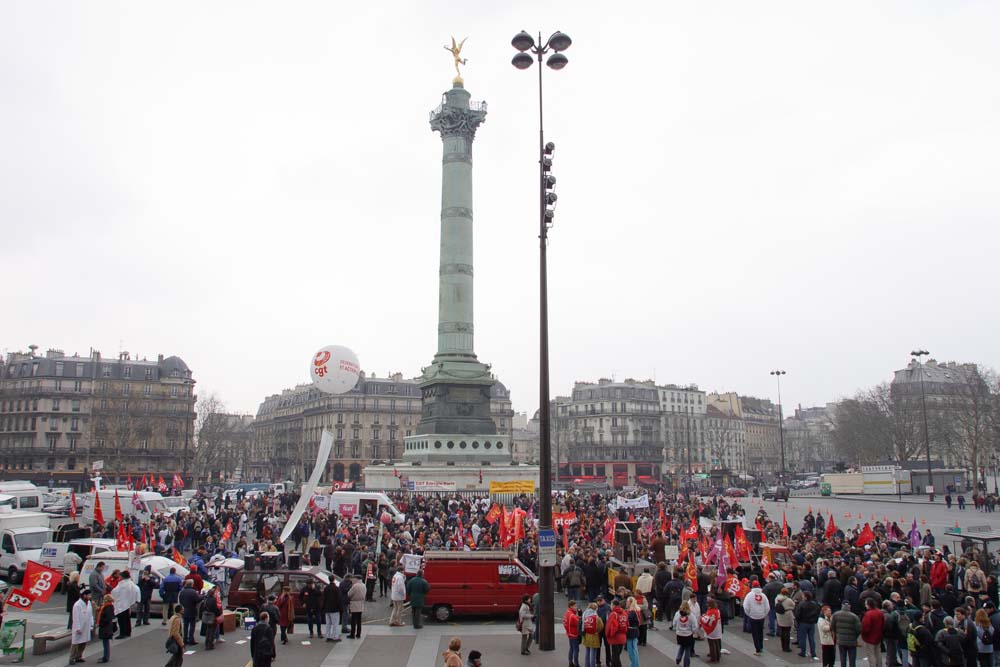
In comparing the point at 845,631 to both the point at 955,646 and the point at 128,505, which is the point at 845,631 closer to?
the point at 955,646

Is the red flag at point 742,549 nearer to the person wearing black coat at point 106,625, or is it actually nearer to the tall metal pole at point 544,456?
the tall metal pole at point 544,456

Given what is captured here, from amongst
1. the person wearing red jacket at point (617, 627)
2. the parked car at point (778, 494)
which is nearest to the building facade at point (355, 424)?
the parked car at point (778, 494)

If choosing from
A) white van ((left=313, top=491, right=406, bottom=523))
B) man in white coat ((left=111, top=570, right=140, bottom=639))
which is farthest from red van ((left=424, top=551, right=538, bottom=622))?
white van ((left=313, top=491, right=406, bottom=523))

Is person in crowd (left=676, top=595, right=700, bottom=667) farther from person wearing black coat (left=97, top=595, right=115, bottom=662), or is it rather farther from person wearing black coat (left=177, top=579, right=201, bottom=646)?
person wearing black coat (left=97, top=595, right=115, bottom=662)

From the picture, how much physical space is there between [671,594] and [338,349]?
15.7 m

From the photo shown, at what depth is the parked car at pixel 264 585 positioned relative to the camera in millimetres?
17391

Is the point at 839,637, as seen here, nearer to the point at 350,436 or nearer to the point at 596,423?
the point at 350,436

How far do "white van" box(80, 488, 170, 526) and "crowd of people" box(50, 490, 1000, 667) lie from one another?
20.9 feet

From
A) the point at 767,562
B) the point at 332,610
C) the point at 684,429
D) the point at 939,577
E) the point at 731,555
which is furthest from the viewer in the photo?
the point at 684,429

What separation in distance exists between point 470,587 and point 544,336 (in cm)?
619

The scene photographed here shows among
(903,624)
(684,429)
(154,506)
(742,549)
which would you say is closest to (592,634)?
(903,624)

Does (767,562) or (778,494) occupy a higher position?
(778,494)

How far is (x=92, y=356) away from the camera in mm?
91500

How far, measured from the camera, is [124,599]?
15609 millimetres
